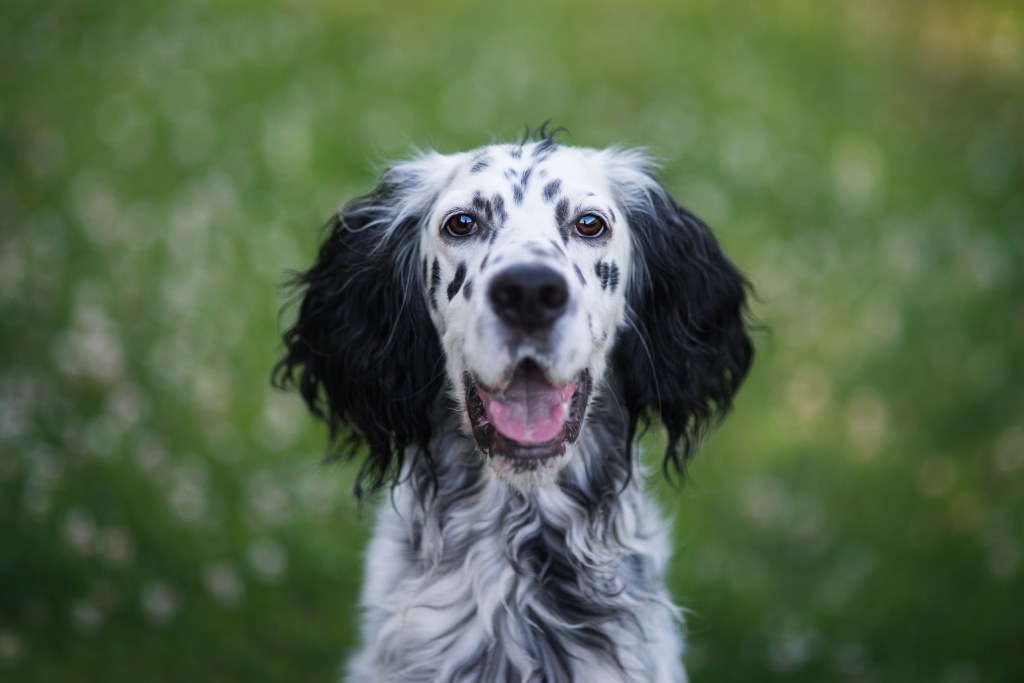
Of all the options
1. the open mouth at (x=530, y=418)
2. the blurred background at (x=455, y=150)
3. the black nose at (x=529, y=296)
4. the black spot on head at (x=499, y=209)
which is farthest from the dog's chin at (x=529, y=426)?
the blurred background at (x=455, y=150)

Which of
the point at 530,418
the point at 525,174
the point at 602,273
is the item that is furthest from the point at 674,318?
the point at 530,418

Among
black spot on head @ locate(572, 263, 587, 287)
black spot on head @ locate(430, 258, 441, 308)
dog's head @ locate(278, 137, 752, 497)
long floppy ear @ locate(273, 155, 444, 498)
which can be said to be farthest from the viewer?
long floppy ear @ locate(273, 155, 444, 498)

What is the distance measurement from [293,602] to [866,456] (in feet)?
9.81

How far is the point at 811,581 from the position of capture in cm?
494

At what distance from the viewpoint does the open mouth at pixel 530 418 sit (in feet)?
9.30

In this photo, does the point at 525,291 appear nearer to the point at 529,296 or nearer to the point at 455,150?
the point at 529,296

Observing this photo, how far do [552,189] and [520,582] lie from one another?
115 cm

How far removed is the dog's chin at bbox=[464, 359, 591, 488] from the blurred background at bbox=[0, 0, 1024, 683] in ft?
4.74

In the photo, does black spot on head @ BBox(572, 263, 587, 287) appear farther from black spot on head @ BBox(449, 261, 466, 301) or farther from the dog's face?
black spot on head @ BBox(449, 261, 466, 301)

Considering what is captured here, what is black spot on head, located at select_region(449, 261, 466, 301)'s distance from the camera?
3.06 metres

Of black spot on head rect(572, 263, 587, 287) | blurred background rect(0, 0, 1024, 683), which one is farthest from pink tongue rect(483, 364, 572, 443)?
blurred background rect(0, 0, 1024, 683)

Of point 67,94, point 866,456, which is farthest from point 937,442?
point 67,94

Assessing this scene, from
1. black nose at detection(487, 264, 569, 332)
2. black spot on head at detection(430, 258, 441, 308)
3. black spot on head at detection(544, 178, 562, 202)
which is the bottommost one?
black spot on head at detection(430, 258, 441, 308)

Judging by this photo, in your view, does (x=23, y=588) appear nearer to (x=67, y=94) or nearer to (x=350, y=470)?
(x=350, y=470)
